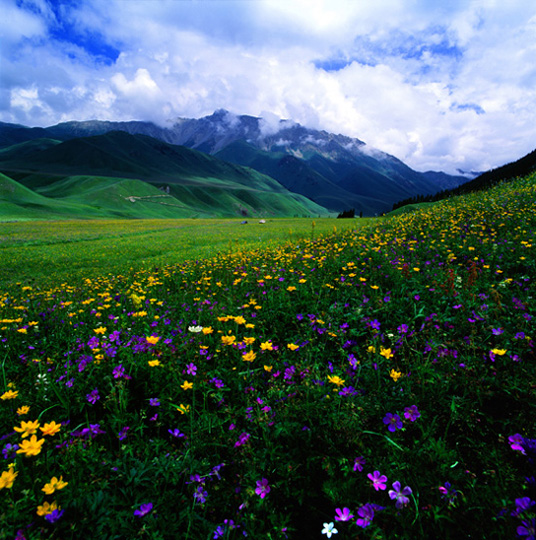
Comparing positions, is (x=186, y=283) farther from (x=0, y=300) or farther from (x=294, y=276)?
(x=0, y=300)

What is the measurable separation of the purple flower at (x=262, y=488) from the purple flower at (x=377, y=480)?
0.71m

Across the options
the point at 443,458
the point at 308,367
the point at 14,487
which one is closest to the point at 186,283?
the point at 308,367

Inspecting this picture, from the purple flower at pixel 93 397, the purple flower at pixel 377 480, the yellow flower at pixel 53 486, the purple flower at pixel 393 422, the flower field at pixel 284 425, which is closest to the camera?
the yellow flower at pixel 53 486

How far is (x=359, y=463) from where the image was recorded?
2102 millimetres

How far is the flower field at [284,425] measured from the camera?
180 cm

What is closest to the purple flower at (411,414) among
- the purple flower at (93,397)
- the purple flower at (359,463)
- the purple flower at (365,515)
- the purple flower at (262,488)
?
the purple flower at (359,463)

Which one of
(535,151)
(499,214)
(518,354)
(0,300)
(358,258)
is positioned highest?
(535,151)

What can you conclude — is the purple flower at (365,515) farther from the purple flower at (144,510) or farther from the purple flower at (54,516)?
the purple flower at (54,516)

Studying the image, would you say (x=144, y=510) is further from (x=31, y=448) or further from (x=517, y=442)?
(x=517, y=442)

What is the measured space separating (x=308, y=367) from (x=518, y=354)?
2.23 metres

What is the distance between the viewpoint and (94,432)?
2.34 m

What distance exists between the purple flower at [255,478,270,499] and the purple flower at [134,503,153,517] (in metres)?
0.69

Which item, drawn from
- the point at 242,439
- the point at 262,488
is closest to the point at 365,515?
the point at 262,488

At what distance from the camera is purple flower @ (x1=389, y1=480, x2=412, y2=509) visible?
5.94 ft
